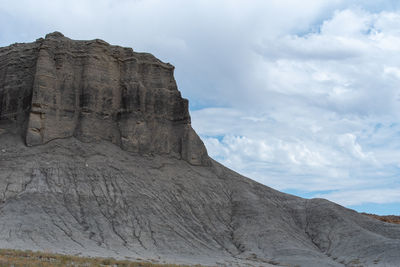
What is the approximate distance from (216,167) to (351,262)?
18.8m

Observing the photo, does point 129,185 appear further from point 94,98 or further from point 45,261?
point 45,261

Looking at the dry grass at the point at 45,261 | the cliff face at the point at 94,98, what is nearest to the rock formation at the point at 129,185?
the cliff face at the point at 94,98

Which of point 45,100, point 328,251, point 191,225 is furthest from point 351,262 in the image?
point 45,100

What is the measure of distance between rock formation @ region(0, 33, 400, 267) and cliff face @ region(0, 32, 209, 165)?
11 centimetres

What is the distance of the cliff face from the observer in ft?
166

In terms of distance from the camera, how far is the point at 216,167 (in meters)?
57.3

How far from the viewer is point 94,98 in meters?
52.7

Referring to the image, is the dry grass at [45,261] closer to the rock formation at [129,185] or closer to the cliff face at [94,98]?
the rock formation at [129,185]

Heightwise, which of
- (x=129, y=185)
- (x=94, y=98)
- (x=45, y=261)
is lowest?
(x=45, y=261)

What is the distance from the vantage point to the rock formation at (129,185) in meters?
41.1

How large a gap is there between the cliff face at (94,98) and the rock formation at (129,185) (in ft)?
0.35

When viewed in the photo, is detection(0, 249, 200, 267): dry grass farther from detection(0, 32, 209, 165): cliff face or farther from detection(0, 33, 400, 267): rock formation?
detection(0, 32, 209, 165): cliff face

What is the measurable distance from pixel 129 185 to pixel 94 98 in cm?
1037

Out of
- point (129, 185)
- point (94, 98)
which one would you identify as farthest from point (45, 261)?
point (94, 98)
